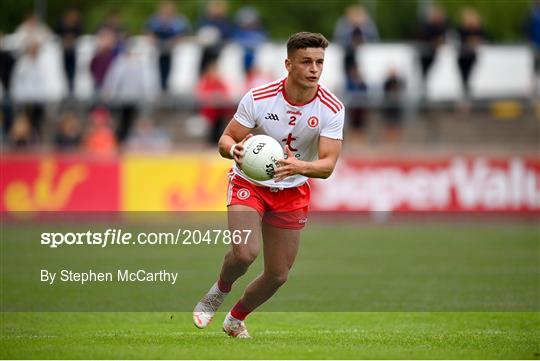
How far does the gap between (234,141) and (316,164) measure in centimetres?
85

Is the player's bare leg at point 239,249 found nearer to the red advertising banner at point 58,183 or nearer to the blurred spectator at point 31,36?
the red advertising banner at point 58,183

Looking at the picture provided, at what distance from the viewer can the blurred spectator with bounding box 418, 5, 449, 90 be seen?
2597 cm

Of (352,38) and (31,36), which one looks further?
(352,38)

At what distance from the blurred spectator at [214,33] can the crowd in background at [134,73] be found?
0.07 feet

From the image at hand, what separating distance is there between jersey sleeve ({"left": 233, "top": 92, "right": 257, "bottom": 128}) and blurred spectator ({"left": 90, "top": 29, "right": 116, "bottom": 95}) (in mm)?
15192

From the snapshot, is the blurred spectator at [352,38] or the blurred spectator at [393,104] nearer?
the blurred spectator at [352,38]

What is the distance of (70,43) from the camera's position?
25.3 meters

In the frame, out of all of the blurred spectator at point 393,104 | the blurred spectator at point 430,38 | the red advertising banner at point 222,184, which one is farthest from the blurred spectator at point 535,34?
the blurred spectator at point 393,104

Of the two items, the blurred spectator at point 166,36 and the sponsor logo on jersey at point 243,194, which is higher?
the sponsor logo on jersey at point 243,194

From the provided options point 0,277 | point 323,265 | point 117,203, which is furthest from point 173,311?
point 117,203

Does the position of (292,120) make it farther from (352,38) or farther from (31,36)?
(31,36)

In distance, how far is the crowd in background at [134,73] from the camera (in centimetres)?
2522

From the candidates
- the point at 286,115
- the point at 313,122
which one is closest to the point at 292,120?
the point at 286,115

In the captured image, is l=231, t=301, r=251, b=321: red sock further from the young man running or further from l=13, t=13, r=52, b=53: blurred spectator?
l=13, t=13, r=52, b=53: blurred spectator
